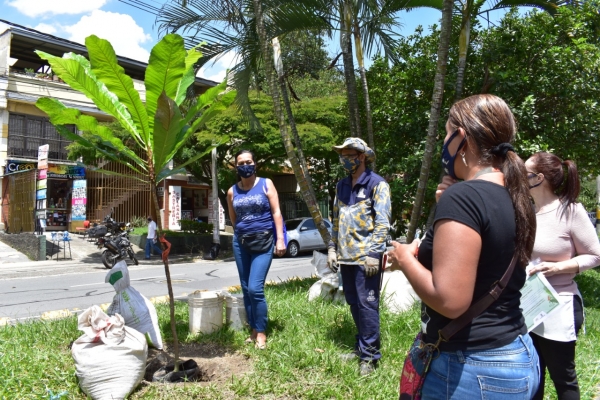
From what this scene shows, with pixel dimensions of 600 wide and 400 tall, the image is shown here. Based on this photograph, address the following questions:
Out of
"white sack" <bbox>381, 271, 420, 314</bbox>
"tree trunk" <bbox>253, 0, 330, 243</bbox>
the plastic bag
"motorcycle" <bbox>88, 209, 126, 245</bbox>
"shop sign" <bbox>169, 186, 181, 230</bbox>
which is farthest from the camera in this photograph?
"shop sign" <bbox>169, 186, 181, 230</bbox>

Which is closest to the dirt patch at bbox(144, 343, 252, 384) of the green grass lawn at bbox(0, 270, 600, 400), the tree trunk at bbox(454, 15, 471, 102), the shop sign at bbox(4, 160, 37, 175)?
the green grass lawn at bbox(0, 270, 600, 400)

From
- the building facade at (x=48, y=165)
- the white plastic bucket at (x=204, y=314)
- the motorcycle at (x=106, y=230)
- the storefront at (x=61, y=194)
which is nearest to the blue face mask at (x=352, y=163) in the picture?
the white plastic bucket at (x=204, y=314)

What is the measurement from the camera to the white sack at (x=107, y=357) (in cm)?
334

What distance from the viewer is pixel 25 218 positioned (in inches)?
773

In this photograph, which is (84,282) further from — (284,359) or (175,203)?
(175,203)

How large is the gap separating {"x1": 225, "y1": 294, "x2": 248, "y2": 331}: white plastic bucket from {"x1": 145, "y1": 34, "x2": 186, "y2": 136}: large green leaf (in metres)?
2.36

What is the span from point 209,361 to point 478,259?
3154 millimetres

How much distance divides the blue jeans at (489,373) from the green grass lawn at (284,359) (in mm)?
1908

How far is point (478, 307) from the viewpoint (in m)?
1.65

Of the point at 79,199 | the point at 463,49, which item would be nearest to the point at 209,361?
the point at 463,49

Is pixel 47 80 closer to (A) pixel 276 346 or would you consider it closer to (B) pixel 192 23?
(B) pixel 192 23

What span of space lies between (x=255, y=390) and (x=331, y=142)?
14977mm

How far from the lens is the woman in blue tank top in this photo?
452cm

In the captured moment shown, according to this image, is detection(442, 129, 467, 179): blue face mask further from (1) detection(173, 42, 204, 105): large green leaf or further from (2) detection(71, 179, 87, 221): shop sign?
(2) detection(71, 179, 87, 221): shop sign
